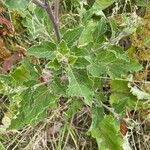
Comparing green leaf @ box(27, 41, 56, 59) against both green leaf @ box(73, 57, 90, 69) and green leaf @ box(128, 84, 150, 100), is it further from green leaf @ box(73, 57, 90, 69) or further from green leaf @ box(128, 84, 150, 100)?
green leaf @ box(128, 84, 150, 100)

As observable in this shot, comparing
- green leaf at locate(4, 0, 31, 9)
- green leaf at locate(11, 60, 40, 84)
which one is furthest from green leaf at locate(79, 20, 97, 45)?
green leaf at locate(4, 0, 31, 9)

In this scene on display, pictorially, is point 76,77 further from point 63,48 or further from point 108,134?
point 108,134

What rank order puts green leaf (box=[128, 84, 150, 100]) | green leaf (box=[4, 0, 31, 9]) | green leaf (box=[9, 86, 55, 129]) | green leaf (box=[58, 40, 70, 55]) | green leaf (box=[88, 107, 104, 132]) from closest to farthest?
green leaf (box=[4, 0, 31, 9]) < green leaf (box=[58, 40, 70, 55]) < green leaf (box=[9, 86, 55, 129]) < green leaf (box=[88, 107, 104, 132]) < green leaf (box=[128, 84, 150, 100])

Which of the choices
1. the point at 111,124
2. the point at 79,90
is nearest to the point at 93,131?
the point at 111,124

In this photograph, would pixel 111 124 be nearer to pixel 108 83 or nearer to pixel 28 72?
pixel 108 83

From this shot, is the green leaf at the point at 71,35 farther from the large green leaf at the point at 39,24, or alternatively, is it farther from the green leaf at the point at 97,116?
the green leaf at the point at 97,116

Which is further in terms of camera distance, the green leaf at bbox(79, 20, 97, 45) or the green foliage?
the green leaf at bbox(79, 20, 97, 45)

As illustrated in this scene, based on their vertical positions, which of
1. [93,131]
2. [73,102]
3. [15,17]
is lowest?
[93,131]
